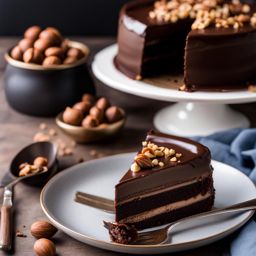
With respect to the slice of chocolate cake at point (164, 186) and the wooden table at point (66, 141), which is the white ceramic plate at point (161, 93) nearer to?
the wooden table at point (66, 141)

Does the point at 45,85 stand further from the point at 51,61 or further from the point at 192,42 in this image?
the point at 192,42

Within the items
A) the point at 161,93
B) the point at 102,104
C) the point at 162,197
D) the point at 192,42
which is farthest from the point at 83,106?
the point at 162,197

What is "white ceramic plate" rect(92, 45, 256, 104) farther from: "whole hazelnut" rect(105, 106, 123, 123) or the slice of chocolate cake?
the slice of chocolate cake

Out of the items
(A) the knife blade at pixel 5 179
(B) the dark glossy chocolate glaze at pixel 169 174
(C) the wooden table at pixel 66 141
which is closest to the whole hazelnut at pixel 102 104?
(C) the wooden table at pixel 66 141

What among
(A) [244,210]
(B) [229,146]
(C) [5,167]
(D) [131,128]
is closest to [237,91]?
(B) [229,146]

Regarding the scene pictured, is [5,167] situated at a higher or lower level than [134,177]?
lower

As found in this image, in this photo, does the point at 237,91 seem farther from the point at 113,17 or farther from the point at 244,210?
the point at 113,17

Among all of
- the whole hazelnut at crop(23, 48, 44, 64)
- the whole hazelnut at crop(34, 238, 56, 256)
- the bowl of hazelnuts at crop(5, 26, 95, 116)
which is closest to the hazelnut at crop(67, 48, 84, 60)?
the bowl of hazelnuts at crop(5, 26, 95, 116)
